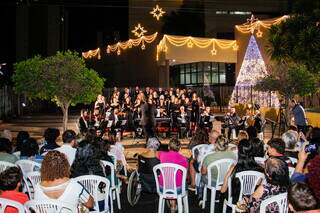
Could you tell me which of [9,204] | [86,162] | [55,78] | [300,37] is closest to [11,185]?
[9,204]

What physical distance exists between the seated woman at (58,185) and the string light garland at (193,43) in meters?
18.5

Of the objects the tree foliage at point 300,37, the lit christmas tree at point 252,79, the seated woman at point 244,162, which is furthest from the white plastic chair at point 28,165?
the lit christmas tree at point 252,79

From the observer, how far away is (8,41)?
31.1m

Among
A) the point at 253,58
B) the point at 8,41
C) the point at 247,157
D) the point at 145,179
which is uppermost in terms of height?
the point at 8,41

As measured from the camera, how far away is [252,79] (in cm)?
1964

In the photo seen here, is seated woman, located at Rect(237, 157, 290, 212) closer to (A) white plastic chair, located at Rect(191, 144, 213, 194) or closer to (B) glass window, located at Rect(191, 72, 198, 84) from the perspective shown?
(A) white plastic chair, located at Rect(191, 144, 213, 194)

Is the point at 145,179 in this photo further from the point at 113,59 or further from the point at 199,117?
the point at 113,59

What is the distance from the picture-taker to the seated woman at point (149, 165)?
21.3ft

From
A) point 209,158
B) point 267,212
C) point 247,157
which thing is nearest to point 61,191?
point 267,212

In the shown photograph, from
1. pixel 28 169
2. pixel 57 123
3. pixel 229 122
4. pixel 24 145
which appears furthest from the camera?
pixel 57 123

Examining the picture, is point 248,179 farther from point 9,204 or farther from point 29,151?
point 29,151

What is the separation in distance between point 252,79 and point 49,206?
16.5m

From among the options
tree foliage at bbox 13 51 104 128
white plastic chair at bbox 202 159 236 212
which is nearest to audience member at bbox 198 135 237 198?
white plastic chair at bbox 202 159 236 212

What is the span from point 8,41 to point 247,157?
28568 mm
